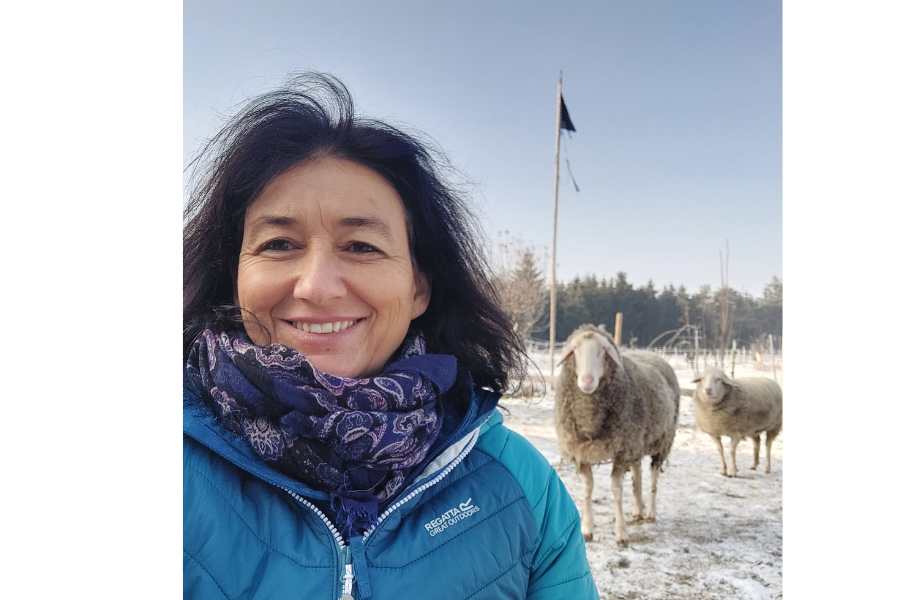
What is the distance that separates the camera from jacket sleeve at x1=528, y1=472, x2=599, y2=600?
68 cm

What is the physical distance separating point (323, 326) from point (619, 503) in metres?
1.71

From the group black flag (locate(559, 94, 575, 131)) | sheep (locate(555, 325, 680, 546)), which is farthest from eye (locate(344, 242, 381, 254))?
sheep (locate(555, 325, 680, 546))

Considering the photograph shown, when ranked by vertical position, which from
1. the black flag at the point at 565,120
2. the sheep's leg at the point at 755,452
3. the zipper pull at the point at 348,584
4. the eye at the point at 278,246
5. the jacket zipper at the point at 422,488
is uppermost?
the black flag at the point at 565,120

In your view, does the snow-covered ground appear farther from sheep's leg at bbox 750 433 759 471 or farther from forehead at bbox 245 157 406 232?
forehead at bbox 245 157 406 232

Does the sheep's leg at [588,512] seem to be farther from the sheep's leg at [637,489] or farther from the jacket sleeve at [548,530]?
the jacket sleeve at [548,530]

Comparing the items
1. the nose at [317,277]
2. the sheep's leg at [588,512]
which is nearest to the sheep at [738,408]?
the sheep's leg at [588,512]

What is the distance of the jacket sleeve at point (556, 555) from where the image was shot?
2.22 ft

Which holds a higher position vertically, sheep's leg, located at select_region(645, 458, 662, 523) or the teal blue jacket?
the teal blue jacket

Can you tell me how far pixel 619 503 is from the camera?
198 cm

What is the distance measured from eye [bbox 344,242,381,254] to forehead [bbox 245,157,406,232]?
4cm

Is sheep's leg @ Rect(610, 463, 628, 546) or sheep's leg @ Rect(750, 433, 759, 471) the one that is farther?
sheep's leg @ Rect(610, 463, 628, 546)

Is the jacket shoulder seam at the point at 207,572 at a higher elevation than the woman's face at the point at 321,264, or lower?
lower

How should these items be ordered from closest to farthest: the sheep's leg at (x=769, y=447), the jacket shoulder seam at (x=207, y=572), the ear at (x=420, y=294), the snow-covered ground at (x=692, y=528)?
the jacket shoulder seam at (x=207, y=572) → the ear at (x=420, y=294) → the snow-covered ground at (x=692, y=528) → the sheep's leg at (x=769, y=447)

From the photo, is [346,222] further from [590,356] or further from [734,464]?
[734,464]
